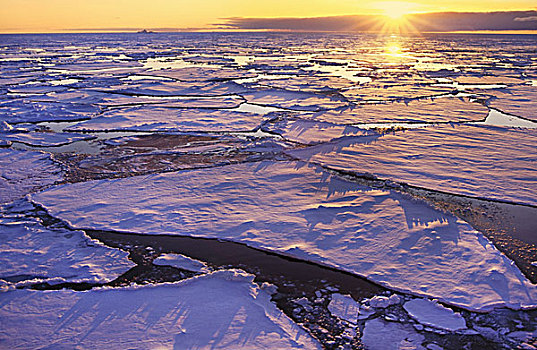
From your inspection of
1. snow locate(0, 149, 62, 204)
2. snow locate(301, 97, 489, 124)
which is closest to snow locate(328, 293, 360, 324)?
snow locate(0, 149, 62, 204)

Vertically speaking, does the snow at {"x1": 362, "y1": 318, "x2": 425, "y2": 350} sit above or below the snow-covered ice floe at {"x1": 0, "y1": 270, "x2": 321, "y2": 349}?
below

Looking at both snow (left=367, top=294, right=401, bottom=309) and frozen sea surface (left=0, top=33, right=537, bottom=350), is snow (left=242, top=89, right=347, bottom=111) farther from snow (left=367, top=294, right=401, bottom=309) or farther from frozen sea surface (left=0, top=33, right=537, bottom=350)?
snow (left=367, top=294, right=401, bottom=309)

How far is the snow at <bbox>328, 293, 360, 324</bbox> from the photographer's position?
2.23 metres

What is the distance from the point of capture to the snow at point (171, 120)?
6285 mm

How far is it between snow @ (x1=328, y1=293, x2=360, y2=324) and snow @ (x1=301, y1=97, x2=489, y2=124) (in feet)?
14.7

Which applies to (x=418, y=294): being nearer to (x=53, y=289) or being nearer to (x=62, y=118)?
(x=53, y=289)

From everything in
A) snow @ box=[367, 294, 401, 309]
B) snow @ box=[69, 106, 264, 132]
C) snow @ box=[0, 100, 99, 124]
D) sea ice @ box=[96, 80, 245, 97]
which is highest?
sea ice @ box=[96, 80, 245, 97]

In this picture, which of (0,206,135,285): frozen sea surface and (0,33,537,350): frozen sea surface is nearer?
(0,33,537,350): frozen sea surface

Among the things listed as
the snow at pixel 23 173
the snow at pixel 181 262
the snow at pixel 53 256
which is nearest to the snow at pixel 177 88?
the snow at pixel 23 173

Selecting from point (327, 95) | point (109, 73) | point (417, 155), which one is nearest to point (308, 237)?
point (417, 155)

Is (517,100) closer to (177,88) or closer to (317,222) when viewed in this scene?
(317,222)

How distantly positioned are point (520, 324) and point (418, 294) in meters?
0.52

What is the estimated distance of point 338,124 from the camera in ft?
20.9

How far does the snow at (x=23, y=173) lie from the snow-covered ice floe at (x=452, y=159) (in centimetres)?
272
